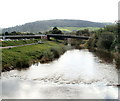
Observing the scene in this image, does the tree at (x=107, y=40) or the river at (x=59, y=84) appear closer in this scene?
the river at (x=59, y=84)

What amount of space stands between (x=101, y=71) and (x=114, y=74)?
384 cm

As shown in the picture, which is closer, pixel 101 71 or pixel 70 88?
pixel 70 88

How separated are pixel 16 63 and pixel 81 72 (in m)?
14.5

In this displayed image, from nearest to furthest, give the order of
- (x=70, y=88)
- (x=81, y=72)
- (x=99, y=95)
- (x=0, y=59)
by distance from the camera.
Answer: (x=99, y=95) < (x=70, y=88) < (x=81, y=72) < (x=0, y=59)

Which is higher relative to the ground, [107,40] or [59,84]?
[107,40]

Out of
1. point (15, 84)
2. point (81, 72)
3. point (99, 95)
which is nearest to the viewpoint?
point (99, 95)

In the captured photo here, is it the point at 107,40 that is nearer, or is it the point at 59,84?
the point at 59,84

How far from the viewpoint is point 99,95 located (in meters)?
26.5

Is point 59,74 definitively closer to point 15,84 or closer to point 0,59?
point 15,84

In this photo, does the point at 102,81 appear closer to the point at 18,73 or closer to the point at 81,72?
the point at 81,72

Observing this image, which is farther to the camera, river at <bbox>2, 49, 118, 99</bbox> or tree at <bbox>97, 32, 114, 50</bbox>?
tree at <bbox>97, 32, 114, 50</bbox>

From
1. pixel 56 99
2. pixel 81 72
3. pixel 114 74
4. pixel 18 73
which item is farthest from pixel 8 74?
pixel 114 74

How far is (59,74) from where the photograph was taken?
39.8 metres

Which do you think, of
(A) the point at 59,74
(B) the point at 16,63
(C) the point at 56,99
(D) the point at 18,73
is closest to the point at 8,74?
(D) the point at 18,73
